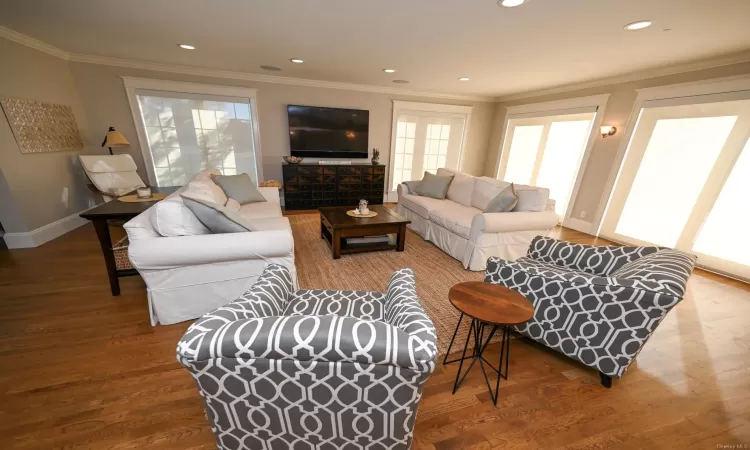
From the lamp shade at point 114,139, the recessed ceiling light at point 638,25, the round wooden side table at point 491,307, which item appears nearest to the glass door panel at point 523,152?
the recessed ceiling light at point 638,25

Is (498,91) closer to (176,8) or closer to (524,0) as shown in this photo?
(524,0)

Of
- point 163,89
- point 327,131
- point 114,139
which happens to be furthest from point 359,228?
point 163,89

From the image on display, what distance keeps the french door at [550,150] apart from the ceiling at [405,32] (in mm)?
869

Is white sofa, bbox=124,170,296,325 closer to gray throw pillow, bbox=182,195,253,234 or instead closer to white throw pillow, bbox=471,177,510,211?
gray throw pillow, bbox=182,195,253,234

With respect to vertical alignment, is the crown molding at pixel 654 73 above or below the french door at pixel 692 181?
above

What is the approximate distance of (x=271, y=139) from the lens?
4727 mm

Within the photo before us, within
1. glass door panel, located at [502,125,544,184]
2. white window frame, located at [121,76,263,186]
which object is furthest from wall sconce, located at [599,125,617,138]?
white window frame, located at [121,76,263,186]

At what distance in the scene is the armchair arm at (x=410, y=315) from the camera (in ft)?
2.37

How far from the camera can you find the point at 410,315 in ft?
2.97

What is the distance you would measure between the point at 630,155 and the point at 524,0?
320 cm

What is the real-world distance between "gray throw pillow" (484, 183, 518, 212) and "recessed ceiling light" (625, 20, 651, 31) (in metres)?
1.51

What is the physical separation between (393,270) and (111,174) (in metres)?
3.86

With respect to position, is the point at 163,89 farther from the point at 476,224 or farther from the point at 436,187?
the point at 476,224

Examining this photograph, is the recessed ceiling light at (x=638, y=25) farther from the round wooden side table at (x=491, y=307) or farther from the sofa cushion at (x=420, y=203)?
the round wooden side table at (x=491, y=307)
